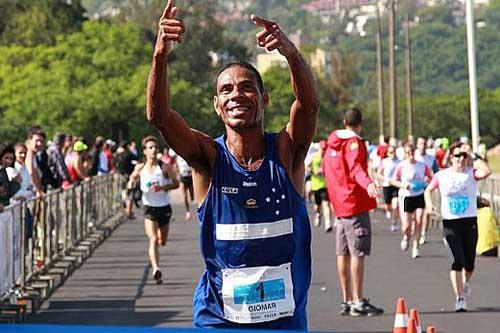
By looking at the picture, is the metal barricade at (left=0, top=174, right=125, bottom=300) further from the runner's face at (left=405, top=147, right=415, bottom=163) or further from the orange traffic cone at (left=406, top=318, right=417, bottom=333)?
the orange traffic cone at (left=406, top=318, right=417, bottom=333)

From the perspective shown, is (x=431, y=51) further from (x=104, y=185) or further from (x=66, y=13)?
(x=104, y=185)

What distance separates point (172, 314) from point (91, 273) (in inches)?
219

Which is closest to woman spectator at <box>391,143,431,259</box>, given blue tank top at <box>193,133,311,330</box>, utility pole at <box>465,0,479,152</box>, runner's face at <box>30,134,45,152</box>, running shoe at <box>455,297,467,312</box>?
runner's face at <box>30,134,45,152</box>

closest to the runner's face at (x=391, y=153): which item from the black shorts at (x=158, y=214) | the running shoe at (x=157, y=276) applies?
the black shorts at (x=158, y=214)

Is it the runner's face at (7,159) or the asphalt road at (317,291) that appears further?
the runner's face at (7,159)

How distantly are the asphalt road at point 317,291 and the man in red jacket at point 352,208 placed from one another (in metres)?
0.29

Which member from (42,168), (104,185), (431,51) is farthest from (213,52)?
(42,168)

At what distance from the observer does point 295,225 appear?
6.88m

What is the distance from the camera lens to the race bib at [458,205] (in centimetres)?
1644

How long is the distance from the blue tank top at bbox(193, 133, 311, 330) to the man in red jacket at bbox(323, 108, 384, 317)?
8.48 m

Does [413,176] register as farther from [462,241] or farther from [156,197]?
[462,241]

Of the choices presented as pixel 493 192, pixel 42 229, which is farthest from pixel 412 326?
pixel 493 192

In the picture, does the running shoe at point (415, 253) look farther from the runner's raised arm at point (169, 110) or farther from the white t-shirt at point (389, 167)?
the runner's raised arm at point (169, 110)

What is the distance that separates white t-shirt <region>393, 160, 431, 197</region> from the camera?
24266mm
